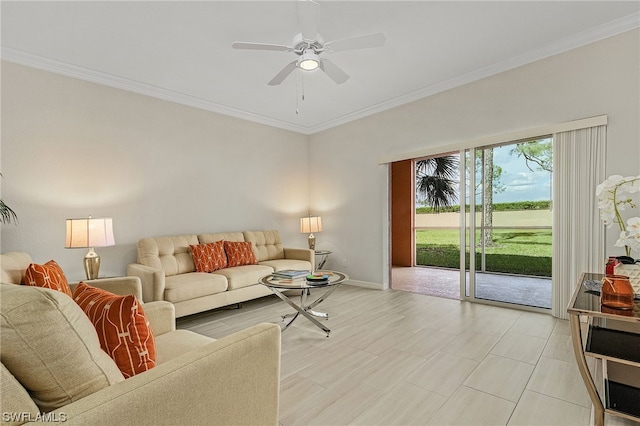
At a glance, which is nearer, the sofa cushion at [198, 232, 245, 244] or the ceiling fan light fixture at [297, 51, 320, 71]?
the ceiling fan light fixture at [297, 51, 320, 71]

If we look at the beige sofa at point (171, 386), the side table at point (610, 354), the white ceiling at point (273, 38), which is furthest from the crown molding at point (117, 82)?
the side table at point (610, 354)

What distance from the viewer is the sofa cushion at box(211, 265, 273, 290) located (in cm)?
373

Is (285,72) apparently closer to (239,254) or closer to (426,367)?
(239,254)

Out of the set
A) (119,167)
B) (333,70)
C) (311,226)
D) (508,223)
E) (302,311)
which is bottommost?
(302,311)

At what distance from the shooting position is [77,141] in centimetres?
346

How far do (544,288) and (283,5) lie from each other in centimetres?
391

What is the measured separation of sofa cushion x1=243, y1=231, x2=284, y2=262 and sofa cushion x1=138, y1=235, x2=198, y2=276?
0.87 m

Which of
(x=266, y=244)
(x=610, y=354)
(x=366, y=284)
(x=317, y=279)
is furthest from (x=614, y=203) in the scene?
(x=266, y=244)

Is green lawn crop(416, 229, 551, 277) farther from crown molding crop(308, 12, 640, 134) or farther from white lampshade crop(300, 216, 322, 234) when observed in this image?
white lampshade crop(300, 216, 322, 234)

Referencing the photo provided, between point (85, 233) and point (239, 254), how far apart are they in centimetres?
177

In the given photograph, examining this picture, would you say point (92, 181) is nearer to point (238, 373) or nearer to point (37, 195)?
point (37, 195)

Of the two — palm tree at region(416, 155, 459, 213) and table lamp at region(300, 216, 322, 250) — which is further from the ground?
palm tree at region(416, 155, 459, 213)

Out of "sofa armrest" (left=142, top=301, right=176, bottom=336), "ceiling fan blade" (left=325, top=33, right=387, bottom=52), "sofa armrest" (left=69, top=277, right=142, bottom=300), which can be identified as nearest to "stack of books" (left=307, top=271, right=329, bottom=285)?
"sofa armrest" (left=142, top=301, right=176, bottom=336)

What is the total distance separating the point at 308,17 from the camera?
2.36 meters
